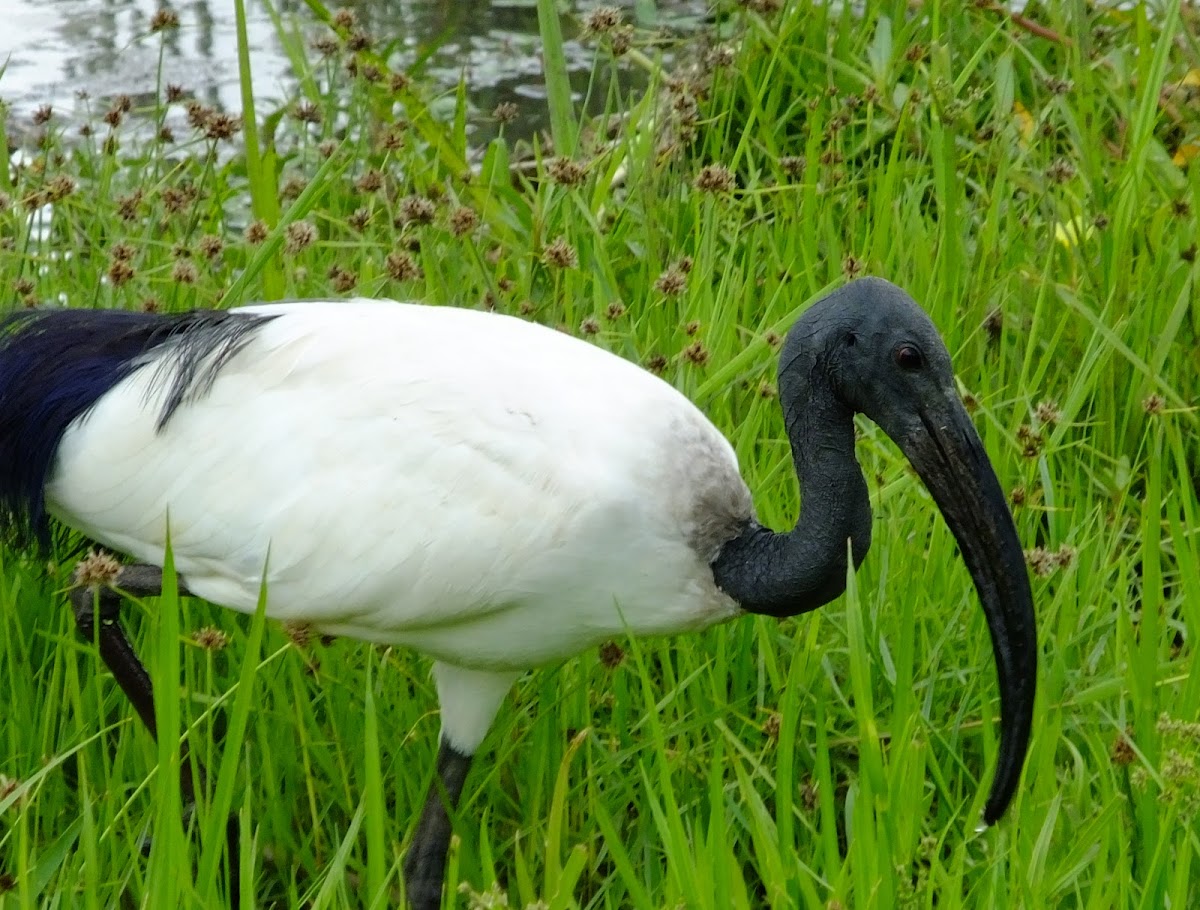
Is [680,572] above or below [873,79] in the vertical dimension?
below

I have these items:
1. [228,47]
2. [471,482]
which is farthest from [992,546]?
[228,47]

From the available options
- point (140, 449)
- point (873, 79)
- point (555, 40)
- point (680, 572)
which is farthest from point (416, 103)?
point (680, 572)

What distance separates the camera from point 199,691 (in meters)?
3.29

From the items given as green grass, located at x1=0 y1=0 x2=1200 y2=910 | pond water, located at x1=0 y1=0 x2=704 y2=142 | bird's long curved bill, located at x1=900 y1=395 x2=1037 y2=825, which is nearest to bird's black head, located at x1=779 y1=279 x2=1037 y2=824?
bird's long curved bill, located at x1=900 y1=395 x2=1037 y2=825

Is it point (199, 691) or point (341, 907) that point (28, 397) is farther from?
point (341, 907)

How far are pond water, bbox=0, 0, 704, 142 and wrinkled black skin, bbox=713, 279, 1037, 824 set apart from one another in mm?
3435

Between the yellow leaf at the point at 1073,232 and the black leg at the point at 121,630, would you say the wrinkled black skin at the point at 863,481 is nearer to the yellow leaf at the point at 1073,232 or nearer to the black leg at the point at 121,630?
the black leg at the point at 121,630

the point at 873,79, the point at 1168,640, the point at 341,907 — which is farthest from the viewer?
the point at 873,79

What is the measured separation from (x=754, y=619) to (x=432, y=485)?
0.74m

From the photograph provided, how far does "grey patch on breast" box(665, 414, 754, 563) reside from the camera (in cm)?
291

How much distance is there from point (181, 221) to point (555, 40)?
38.4 inches

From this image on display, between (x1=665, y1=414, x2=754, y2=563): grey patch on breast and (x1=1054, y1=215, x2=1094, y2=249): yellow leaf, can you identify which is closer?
(x1=665, y1=414, x2=754, y2=563): grey patch on breast

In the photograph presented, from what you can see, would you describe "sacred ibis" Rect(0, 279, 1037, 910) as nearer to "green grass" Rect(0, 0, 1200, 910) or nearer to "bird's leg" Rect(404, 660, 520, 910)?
"bird's leg" Rect(404, 660, 520, 910)

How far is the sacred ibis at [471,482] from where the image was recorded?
111 inches
